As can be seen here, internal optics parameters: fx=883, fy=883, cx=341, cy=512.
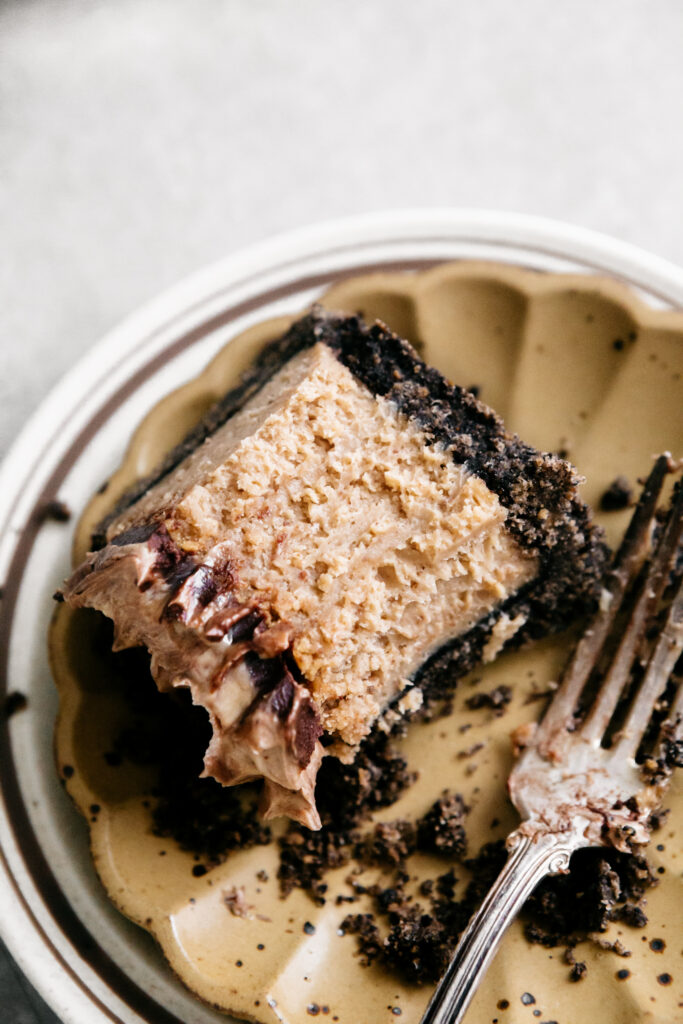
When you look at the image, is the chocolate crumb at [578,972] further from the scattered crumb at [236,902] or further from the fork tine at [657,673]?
the scattered crumb at [236,902]

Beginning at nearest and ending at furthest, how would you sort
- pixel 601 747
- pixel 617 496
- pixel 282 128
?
pixel 601 747 < pixel 617 496 < pixel 282 128

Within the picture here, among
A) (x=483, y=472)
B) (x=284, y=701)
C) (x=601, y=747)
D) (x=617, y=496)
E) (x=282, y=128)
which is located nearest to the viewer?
(x=284, y=701)

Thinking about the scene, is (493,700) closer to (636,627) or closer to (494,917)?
(636,627)

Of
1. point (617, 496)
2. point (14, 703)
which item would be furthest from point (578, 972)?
point (14, 703)

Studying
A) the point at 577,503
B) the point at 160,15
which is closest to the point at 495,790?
the point at 577,503

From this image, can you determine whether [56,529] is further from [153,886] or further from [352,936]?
[352,936]

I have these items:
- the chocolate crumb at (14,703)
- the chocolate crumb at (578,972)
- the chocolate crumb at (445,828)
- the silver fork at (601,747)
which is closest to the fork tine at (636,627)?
the silver fork at (601,747)

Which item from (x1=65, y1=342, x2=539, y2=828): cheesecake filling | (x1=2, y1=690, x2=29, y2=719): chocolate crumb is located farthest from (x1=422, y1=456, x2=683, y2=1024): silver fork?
(x1=2, y1=690, x2=29, y2=719): chocolate crumb
